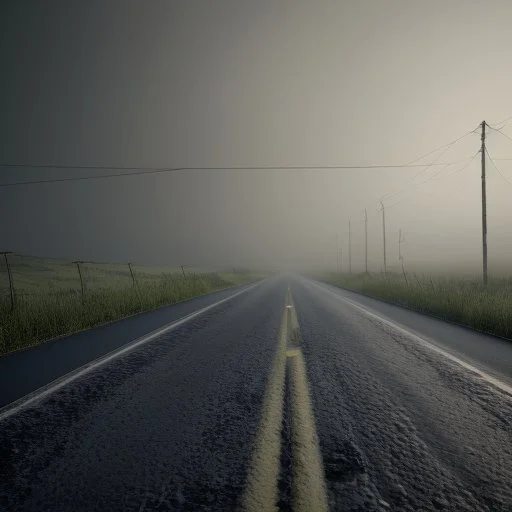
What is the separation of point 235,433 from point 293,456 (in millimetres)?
579

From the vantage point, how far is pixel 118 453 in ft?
7.42

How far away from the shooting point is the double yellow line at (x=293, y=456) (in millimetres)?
1694

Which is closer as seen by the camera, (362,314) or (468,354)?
(468,354)

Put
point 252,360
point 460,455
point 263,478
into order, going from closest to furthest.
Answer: point 263,478
point 460,455
point 252,360

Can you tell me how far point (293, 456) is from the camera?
2.15 meters

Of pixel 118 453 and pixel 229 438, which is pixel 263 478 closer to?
pixel 229 438

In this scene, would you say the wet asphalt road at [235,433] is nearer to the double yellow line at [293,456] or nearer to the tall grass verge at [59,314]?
the double yellow line at [293,456]

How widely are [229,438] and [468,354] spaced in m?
4.63

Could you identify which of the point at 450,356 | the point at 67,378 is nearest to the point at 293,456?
the point at 67,378

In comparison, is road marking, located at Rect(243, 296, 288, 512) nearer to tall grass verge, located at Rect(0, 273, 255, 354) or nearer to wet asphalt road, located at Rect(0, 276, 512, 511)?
wet asphalt road, located at Rect(0, 276, 512, 511)

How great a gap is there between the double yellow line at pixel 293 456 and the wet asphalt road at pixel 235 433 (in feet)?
0.23

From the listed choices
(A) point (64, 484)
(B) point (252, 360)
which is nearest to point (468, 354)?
(B) point (252, 360)

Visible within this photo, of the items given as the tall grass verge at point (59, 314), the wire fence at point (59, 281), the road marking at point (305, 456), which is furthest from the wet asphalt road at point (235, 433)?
the wire fence at point (59, 281)

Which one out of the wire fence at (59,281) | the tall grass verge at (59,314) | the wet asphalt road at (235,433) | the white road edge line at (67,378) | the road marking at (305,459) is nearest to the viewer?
the road marking at (305,459)
